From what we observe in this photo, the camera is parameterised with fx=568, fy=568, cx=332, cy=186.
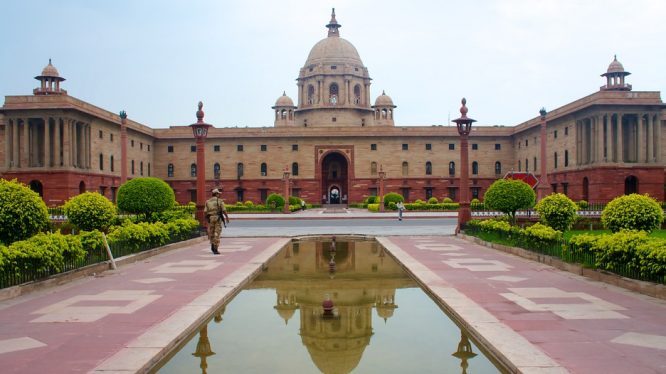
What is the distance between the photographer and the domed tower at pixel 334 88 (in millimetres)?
64500

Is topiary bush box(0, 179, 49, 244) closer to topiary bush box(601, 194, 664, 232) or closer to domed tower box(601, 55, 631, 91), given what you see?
topiary bush box(601, 194, 664, 232)

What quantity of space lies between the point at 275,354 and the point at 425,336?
1.87 m

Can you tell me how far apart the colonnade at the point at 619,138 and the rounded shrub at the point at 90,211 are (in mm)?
35831

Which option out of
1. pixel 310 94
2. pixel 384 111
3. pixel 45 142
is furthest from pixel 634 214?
pixel 310 94

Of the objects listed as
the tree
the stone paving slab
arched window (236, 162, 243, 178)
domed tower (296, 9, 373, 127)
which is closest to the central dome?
domed tower (296, 9, 373, 127)

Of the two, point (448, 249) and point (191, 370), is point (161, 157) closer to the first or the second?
point (448, 249)

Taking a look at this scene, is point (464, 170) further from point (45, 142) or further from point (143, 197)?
point (45, 142)

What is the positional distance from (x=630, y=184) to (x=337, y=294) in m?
39.1

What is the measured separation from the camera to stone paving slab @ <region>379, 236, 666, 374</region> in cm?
548

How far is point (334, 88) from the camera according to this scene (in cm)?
6569

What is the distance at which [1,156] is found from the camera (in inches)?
1757

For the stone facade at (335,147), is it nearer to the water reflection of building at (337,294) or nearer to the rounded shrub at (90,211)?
the water reflection of building at (337,294)

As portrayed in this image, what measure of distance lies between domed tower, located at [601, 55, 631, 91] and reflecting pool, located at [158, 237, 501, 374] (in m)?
40.2

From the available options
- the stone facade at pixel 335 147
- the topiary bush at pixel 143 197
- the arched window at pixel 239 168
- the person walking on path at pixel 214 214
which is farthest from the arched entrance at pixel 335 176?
the person walking on path at pixel 214 214
